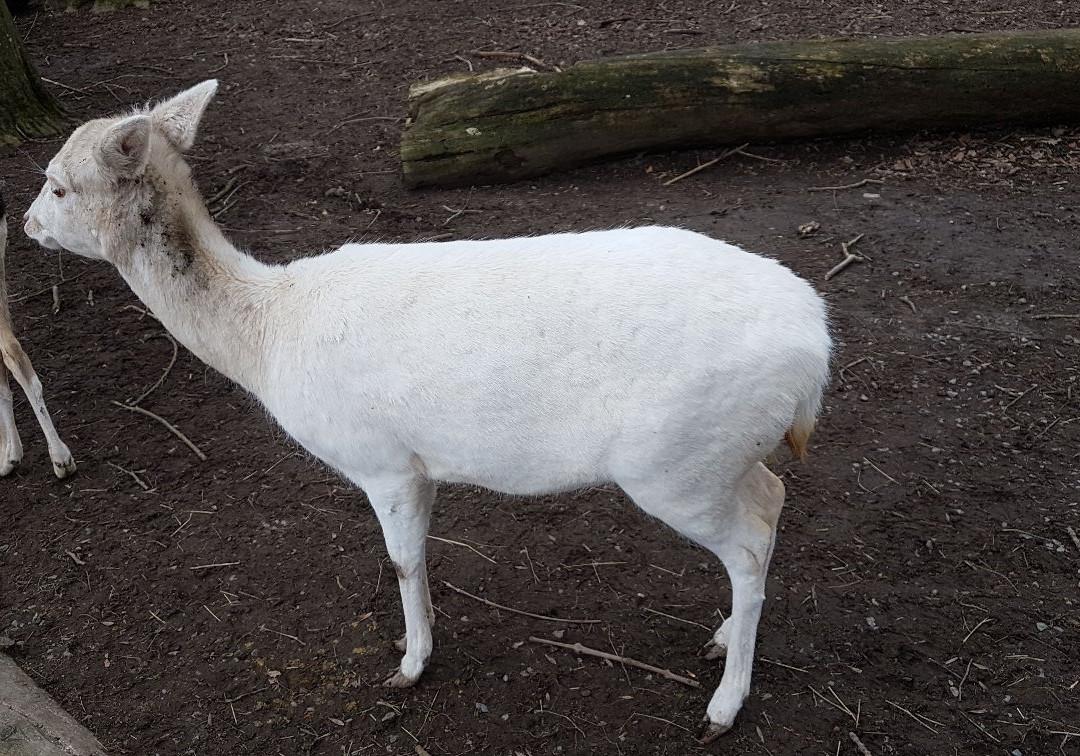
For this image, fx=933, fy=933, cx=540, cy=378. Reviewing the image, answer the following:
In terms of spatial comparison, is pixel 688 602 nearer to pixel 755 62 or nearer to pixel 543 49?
pixel 755 62

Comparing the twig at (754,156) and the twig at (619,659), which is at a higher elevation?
the twig at (754,156)

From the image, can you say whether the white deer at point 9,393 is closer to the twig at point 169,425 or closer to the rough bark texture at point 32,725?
the twig at point 169,425

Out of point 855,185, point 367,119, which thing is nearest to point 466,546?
point 855,185

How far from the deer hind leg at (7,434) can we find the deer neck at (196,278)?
1908mm

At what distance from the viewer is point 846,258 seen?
19.2 ft

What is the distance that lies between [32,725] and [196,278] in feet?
5.24

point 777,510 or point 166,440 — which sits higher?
point 777,510

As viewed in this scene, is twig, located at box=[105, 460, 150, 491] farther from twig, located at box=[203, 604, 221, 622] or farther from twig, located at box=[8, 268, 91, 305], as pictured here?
twig, located at box=[8, 268, 91, 305]

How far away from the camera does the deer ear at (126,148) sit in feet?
10.4

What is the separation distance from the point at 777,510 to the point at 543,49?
6.28 meters

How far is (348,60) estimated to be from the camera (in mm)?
8992

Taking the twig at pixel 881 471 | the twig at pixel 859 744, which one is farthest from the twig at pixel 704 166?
the twig at pixel 859 744

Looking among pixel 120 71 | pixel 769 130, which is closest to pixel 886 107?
pixel 769 130

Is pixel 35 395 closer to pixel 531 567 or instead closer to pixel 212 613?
pixel 212 613
